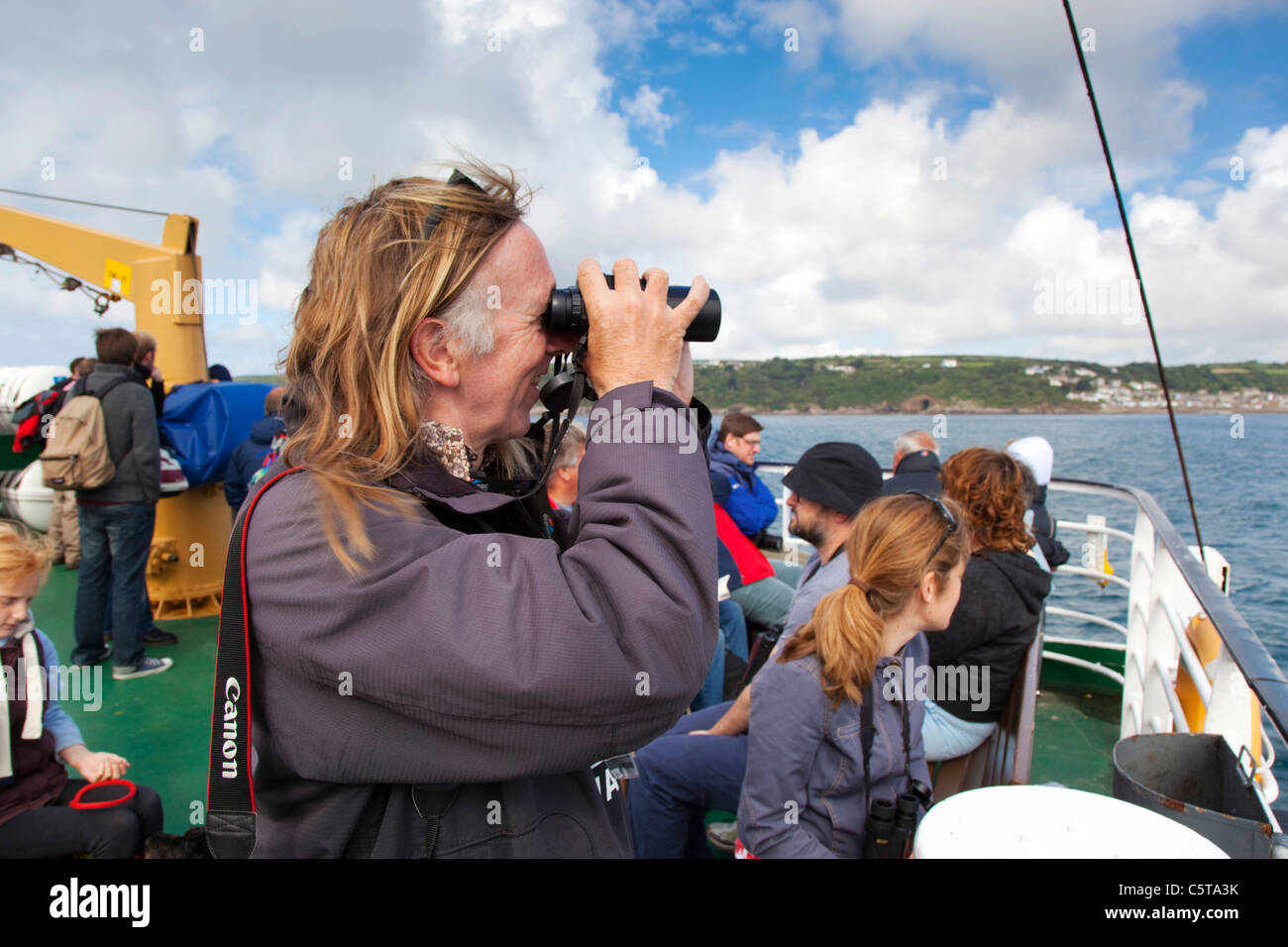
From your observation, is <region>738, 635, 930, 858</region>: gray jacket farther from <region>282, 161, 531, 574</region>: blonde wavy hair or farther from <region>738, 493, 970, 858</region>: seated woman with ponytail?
<region>282, 161, 531, 574</region>: blonde wavy hair

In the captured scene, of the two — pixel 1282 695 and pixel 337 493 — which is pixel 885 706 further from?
pixel 337 493

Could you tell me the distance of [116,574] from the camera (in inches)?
172

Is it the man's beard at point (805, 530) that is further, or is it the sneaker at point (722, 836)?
the man's beard at point (805, 530)

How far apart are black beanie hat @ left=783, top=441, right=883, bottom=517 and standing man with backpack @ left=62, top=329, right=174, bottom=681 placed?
11.7ft

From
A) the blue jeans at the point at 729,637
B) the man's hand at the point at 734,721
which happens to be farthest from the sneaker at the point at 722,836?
the blue jeans at the point at 729,637

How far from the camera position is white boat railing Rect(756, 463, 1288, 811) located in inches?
69.9

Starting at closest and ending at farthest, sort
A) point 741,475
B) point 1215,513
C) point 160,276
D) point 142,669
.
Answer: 1. point 142,669
2. point 741,475
3. point 160,276
4. point 1215,513

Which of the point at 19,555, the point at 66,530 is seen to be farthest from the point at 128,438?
the point at 66,530

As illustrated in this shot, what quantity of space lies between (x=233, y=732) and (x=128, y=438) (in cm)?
429

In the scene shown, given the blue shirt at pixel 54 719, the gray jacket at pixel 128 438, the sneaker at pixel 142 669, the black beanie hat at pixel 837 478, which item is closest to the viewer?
the blue shirt at pixel 54 719

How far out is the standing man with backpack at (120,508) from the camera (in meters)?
4.36

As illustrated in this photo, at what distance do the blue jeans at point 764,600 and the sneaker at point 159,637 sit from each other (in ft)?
11.6

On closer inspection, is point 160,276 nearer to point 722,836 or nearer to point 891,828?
Result: point 722,836

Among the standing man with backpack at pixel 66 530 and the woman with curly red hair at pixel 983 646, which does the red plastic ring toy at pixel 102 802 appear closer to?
the woman with curly red hair at pixel 983 646
